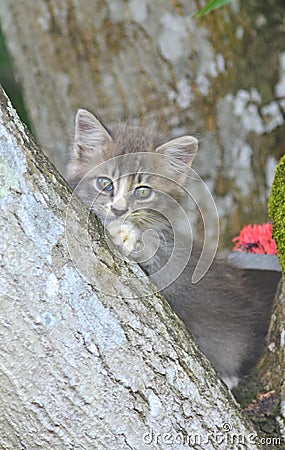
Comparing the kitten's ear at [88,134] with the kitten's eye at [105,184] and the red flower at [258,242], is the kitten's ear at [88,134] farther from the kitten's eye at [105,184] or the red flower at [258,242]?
the red flower at [258,242]

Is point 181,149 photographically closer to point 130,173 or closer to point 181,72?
point 130,173

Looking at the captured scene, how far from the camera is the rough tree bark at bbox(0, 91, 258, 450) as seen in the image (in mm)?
1146

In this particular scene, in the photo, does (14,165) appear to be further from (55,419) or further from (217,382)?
(217,382)

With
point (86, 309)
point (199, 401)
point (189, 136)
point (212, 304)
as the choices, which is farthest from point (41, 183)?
point (212, 304)

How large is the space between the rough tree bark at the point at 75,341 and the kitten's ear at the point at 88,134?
2.20 ft

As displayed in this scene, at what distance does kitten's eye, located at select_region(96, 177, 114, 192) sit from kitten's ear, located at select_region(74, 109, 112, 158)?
14cm

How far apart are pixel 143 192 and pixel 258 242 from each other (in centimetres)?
52

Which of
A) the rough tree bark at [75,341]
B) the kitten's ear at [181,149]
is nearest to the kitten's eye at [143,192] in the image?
the kitten's ear at [181,149]

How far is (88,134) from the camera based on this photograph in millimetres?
1962

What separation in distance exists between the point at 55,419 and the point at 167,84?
→ 1736 millimetres

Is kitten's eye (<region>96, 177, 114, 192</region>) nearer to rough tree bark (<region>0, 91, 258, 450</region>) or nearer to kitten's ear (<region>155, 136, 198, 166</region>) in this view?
kitten's ear (<region>155, 136, 198, 166</region>)

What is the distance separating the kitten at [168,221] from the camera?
1.79m

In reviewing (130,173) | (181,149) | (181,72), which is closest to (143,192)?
(130,173)

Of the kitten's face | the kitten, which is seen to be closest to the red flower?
the kitten
